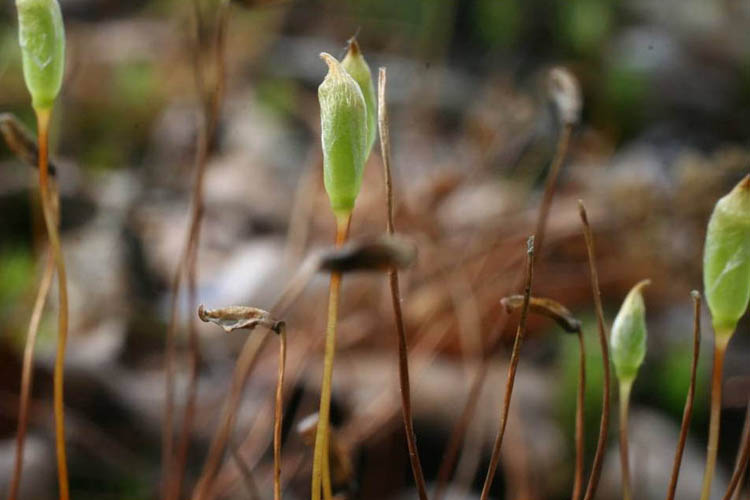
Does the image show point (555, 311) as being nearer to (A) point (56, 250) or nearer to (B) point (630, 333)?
(B) point (630, 333)

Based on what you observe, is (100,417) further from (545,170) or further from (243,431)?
(545,170)

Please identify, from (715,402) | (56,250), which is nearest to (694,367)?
(715,402)

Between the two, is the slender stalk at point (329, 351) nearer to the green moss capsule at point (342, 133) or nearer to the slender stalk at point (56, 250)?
the green moss capsule at point (342, 133)

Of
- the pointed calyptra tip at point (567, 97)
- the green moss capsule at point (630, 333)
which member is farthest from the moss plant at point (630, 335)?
the pointed calyptra tip at point (567, 97)

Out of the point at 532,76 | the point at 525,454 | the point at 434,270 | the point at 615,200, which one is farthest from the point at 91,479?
the point at 532,76

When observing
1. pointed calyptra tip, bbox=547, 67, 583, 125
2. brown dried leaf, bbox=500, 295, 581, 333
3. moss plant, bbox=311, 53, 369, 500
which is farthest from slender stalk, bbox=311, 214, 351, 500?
pointed calyptra tip, bbox=547, 67, 583, 125
